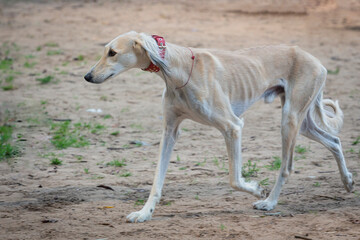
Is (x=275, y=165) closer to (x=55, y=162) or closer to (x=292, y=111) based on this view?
(x=292, y=111)

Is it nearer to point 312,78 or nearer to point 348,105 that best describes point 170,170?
point 312,78

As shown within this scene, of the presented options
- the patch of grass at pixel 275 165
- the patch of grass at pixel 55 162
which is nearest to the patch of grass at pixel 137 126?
the patch of grass at pixel 55 162

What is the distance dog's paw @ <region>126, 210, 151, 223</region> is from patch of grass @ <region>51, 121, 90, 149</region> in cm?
224

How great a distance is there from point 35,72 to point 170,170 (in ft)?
15.7

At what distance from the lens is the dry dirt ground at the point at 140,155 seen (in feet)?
13.6

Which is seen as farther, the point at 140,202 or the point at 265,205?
the point at 140,202

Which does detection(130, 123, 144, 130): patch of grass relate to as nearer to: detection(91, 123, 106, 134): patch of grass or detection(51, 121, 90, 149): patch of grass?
detection(91, 123, 106, 134): patch of grass

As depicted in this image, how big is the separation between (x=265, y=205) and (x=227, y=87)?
107 centimetres

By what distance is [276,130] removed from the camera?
273 inches

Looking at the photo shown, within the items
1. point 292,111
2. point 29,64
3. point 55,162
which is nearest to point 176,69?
point 292,111

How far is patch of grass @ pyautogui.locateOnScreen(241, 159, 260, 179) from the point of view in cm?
539

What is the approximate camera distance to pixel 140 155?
6094 mm

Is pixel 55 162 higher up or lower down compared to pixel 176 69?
lower down

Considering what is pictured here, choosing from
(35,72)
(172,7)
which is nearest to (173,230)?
(35,72)
